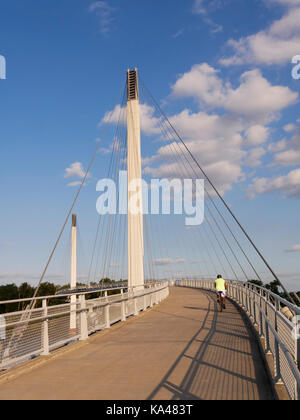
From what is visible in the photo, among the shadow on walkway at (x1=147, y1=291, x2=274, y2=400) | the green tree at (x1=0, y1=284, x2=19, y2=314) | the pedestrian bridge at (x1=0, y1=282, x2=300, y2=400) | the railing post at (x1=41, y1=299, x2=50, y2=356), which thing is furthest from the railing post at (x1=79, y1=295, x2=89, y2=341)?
the green tree at (x1=0, y1=284, x2=19, y2=314)

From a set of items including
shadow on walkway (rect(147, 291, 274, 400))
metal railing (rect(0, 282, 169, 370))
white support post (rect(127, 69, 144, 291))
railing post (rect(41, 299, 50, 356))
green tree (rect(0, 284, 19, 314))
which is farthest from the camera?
green tree (rect(0, 284, 19, 314))

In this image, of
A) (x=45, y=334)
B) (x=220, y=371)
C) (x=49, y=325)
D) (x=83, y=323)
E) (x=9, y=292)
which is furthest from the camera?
(x=9, y=292)

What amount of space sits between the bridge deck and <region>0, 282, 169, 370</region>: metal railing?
44 cm

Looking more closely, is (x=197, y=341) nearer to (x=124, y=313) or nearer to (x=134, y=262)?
(x=124, y=313)

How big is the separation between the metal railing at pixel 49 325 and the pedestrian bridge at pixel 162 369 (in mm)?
294

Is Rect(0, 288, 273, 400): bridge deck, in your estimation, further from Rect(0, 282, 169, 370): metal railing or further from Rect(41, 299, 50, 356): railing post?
Rect(0, 282, 169, 370): metal railing

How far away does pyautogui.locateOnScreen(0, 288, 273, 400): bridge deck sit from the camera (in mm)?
6504

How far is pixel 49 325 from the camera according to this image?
10.4 metres

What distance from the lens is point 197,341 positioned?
1112 cm

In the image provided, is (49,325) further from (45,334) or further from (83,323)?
(83,323)

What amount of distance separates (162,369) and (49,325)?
3531mm

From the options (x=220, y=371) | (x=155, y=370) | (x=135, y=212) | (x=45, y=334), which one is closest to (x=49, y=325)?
(x=45, y=334)

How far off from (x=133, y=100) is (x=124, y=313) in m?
17.2

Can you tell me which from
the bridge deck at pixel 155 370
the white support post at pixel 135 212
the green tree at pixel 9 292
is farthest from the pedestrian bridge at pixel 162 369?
the green tree at pixel 9 292
